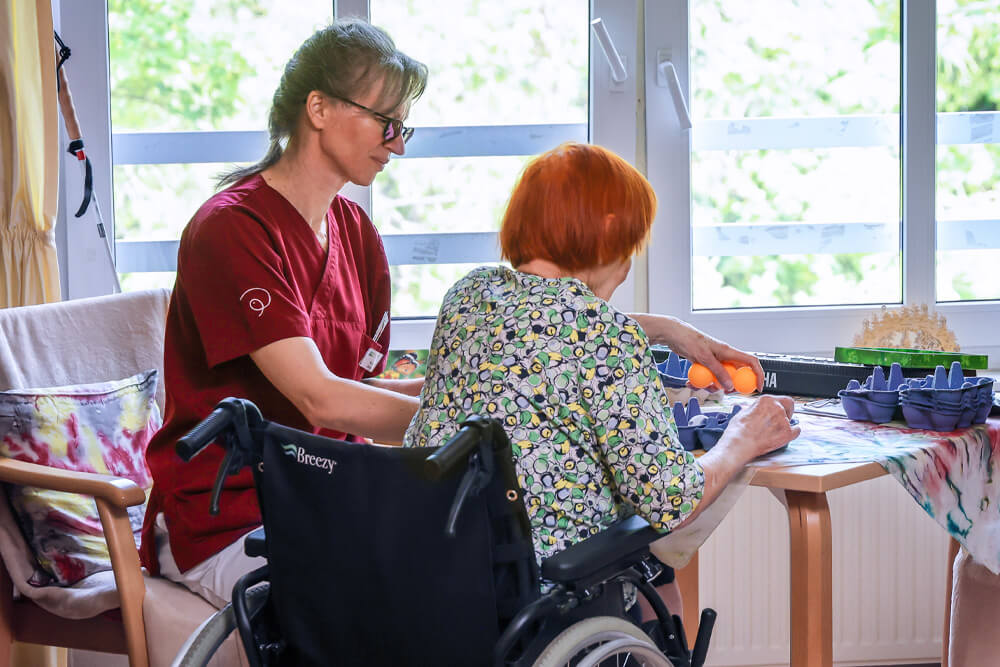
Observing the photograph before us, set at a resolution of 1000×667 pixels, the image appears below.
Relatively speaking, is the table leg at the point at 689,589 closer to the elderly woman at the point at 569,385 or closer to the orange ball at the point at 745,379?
the orange ball at the point at 745,379

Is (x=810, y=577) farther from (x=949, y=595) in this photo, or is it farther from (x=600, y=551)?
(x=949, y=595)

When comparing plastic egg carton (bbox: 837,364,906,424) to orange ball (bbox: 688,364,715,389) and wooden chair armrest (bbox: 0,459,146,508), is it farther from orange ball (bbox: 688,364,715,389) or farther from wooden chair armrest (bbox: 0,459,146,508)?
wooden chair armrest (bbox: 0,459,146,508)

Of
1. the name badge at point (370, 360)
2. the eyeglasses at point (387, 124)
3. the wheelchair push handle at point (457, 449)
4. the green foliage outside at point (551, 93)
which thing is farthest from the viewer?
the green foliage outside at point (551, 93)

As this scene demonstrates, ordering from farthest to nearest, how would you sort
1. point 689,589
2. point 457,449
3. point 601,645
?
A: point 689,589 → point 601,645 → point 457,449

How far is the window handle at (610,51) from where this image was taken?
2.25 metres

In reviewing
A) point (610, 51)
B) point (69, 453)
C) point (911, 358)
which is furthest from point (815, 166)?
point (69, 453)

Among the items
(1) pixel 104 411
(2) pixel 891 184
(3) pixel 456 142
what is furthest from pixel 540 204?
(2) pixel 891 184

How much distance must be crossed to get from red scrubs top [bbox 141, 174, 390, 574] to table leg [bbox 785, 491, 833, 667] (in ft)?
2.27

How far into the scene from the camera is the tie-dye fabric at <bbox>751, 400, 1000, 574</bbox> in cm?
134

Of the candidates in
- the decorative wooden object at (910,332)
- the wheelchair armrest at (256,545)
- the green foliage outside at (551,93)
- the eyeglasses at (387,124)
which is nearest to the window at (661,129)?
the green foliage outside at (551,93)

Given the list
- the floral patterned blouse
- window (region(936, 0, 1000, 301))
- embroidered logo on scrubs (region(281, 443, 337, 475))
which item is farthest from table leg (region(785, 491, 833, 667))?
window (region(936, 0, 1000, 301))

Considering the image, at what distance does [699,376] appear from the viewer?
1683 millimetres

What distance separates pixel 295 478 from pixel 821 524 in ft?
2.23

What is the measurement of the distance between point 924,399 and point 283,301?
3.05 ft
